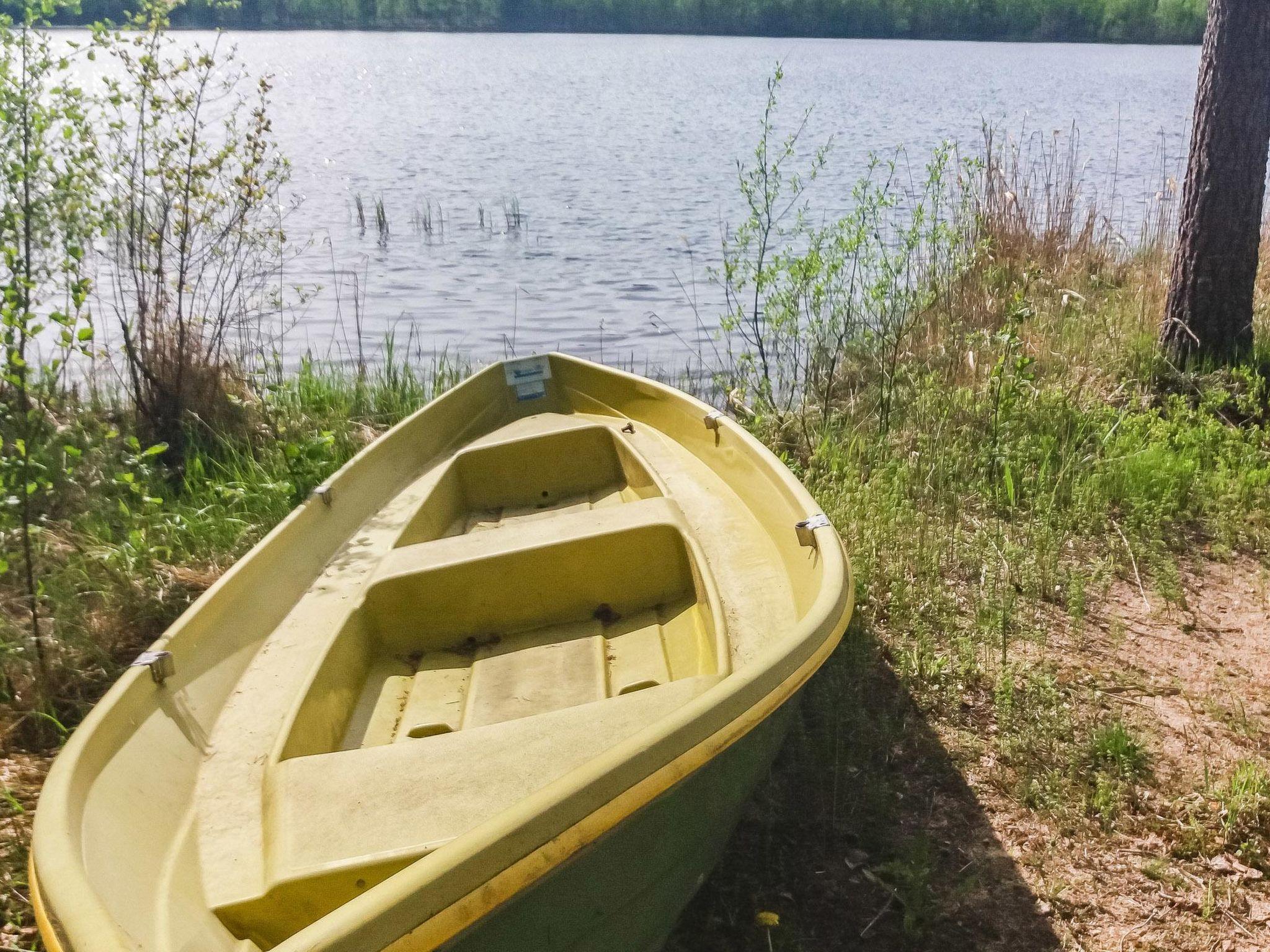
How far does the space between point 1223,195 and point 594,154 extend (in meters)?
11.4

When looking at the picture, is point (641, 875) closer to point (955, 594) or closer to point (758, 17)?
point (955, 594)

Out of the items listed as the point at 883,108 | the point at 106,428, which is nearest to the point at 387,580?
the point at 106,428

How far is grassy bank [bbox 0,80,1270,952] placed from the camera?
2611 mm

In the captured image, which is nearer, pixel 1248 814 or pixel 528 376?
pixel 1248 814

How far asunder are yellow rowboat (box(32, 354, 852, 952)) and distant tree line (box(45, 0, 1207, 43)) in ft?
67.0

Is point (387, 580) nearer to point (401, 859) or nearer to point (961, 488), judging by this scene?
point (401, 859)

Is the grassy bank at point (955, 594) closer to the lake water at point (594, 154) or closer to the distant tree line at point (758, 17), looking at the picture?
the lake water at point (594, 154)

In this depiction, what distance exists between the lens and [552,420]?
479 cm

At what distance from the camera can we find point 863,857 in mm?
2727

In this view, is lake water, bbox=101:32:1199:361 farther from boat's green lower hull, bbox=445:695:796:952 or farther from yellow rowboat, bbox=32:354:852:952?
boat's green lower hull, bbox=445:695:796:952

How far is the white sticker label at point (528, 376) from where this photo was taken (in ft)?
16.8

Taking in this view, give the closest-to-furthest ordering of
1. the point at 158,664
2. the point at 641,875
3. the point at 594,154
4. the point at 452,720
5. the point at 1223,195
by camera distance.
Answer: the point at 641,875, the point at 158,664, the point at 452,720, the point at 1223,195, the point at 594,154

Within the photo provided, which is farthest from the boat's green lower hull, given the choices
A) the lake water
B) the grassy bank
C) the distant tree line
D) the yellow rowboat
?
the distant tree line

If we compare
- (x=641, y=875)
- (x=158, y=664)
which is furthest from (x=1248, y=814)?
(x=158, y=664)
